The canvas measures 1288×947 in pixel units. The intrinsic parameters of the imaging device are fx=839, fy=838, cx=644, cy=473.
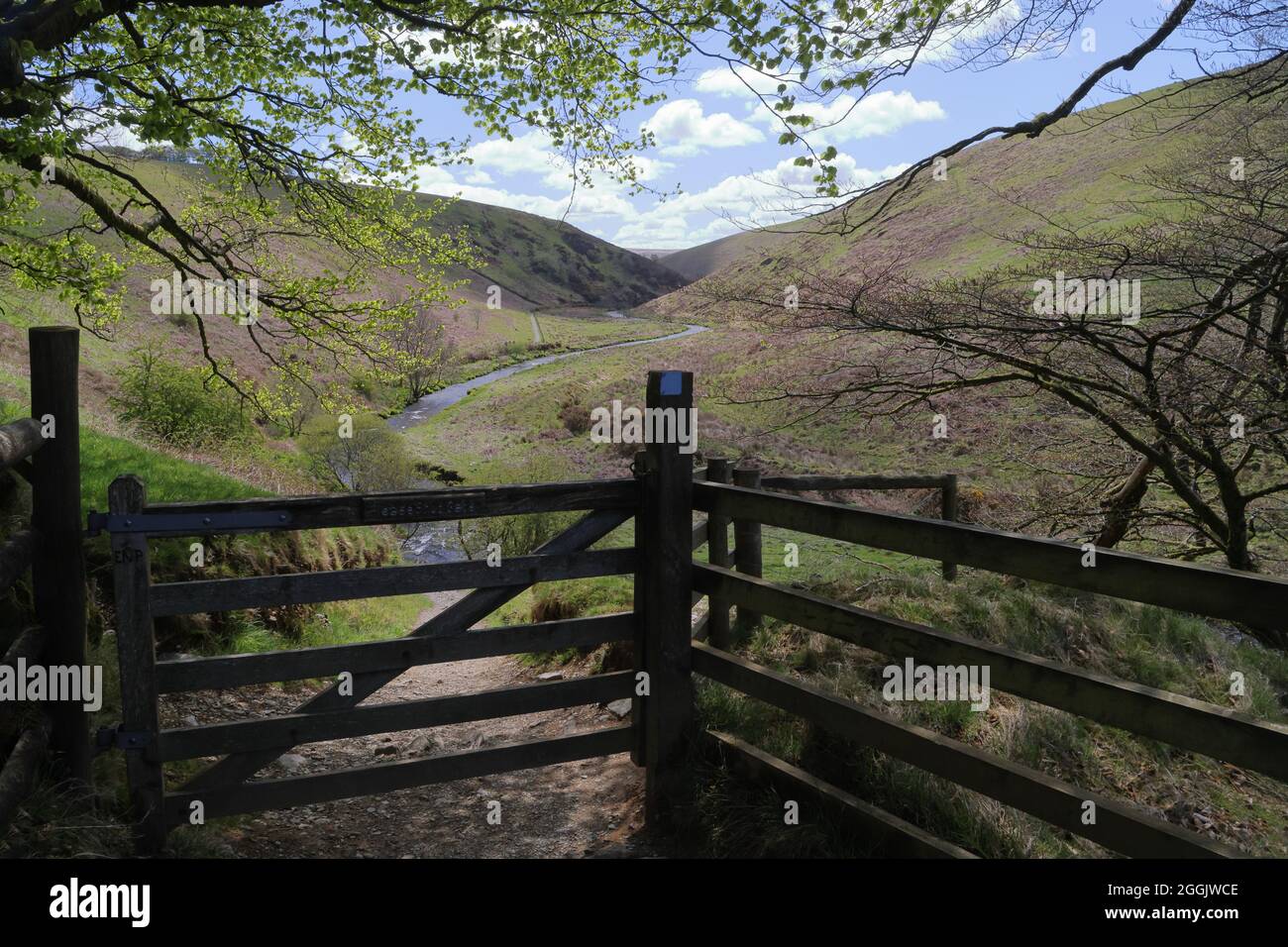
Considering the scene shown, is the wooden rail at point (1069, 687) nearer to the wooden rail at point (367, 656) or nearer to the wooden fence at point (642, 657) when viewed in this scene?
the wooden fence at point (642, 657)

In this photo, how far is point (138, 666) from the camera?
13.0 ft

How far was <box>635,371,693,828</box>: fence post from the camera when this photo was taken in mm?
4566

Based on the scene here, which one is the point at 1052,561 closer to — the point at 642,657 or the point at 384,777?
the point at 642,657

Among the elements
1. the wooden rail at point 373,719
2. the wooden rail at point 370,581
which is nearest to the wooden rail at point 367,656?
the wooden rail at point 373,719

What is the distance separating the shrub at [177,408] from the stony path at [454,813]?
18046 mm

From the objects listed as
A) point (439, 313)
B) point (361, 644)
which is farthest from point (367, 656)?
point (439, 313)

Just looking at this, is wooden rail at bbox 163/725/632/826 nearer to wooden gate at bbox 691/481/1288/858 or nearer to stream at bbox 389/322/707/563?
wooden gate at bbox 691/481/1288/858

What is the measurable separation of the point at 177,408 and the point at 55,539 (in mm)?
22019

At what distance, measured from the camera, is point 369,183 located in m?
11.3

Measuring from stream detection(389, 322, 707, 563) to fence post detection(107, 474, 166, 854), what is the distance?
253 inches

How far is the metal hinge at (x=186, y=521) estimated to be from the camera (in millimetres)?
3832

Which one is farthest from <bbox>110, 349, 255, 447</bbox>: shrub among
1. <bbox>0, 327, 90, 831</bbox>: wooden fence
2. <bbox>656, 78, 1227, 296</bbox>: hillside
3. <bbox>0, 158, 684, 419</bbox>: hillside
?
<bbox>0, 327, 90, 831</bbox>: wooden fence
